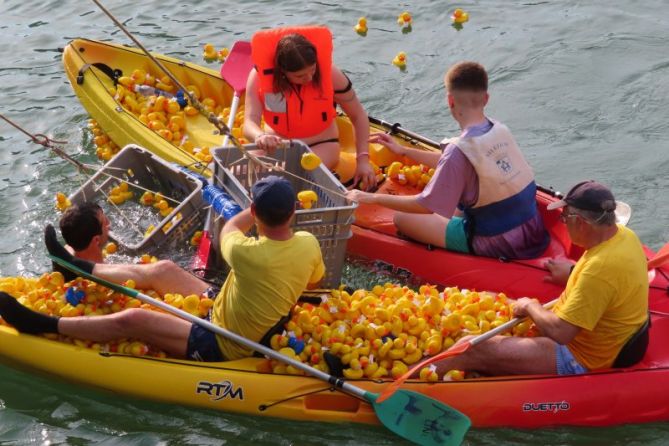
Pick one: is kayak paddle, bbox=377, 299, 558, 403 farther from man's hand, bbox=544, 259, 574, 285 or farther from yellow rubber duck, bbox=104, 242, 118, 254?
yellow rubber duck, bbox=104, 242, 118, 254

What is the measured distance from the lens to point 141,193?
802cm

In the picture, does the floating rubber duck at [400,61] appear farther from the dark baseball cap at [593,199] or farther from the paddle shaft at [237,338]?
the dark baseball cap at [593,199]

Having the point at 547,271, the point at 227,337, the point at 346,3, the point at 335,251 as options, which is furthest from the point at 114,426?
the point at 346,3

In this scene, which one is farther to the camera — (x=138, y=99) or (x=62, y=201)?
(x=138, y=99)

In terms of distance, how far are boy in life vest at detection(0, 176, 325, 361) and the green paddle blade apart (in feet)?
2.61

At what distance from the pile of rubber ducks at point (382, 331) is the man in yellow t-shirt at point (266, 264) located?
0.23m

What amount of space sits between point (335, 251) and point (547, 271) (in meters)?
1.43

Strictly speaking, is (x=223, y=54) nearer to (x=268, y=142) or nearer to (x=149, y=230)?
(x=149, y=230)

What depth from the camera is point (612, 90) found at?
9859 millimetres

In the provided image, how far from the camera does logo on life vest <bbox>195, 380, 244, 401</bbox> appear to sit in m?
5.66

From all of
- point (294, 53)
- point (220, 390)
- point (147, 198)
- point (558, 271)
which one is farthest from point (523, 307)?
point (147, 198)

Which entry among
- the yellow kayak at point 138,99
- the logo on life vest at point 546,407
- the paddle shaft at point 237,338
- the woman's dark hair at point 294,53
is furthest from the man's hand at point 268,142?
the logo on life vest at point 546,407

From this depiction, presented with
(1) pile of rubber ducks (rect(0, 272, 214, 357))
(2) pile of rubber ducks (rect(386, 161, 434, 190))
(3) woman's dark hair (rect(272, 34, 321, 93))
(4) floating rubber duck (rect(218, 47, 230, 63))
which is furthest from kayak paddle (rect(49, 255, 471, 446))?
(4) floating rubber duck (rect(218, 47, 230, 63))

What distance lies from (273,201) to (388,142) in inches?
96.8
